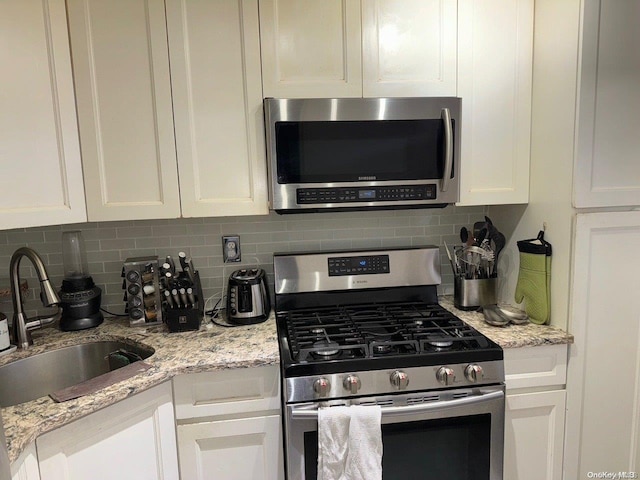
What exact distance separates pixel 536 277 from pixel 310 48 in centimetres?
124

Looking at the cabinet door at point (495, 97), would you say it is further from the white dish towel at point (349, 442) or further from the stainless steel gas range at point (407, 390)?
the white dish towel at point (349, 442)

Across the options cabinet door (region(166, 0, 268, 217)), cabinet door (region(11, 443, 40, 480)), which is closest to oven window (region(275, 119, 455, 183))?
cabinet door (region(166, 0, 268, 217))

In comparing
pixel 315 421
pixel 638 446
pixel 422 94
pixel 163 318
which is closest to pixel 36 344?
pixel 163 318

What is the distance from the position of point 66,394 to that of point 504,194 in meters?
1.71

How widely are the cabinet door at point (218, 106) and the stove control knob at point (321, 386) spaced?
68 cm

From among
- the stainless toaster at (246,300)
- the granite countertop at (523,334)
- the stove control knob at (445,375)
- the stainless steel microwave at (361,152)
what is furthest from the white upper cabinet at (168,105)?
the granite countertop at (523,334)

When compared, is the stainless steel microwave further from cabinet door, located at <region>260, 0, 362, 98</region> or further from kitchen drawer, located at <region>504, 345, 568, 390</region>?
kitchen drawer, located at <region>504, 345, 568, 390</region>

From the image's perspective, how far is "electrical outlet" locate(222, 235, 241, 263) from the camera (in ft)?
6.49

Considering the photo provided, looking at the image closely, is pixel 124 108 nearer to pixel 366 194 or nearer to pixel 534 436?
pixel 366 194

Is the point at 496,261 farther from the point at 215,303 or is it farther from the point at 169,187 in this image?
the point at 169,187

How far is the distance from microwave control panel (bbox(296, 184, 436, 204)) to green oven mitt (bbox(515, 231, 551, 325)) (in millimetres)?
436

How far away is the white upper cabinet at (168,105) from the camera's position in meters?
1.56

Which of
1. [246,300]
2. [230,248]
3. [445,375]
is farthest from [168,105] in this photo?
[445,375]

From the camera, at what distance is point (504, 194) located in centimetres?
180
